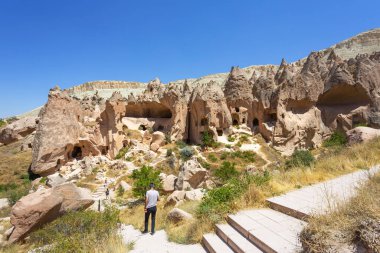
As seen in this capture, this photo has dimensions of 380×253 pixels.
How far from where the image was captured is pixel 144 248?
543cm

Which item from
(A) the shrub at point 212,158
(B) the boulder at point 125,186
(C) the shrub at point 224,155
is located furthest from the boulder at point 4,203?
(C) the shrub at point 224,155

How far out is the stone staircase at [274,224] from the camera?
3707mm

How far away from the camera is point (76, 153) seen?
28.7m

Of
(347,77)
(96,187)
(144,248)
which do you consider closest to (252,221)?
(144,248)

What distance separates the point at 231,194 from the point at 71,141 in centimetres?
2461

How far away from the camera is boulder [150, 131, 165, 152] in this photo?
2842 cm

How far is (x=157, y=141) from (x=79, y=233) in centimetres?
2312

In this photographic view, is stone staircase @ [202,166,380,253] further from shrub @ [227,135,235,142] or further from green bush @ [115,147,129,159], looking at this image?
shrub @ [227,135,235,142]

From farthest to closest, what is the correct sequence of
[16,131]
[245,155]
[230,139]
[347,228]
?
[16,131] → [230,139] → [245,155] → [347,228]

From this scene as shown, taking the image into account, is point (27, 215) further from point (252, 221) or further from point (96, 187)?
point (96, 187)

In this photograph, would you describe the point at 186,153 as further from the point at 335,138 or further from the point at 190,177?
the point at 335,138

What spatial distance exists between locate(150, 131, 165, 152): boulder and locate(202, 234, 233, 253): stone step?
23.8 metres

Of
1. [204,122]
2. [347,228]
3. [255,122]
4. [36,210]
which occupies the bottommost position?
[36,210]

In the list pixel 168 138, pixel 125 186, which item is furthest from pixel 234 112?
pixel 125 186
